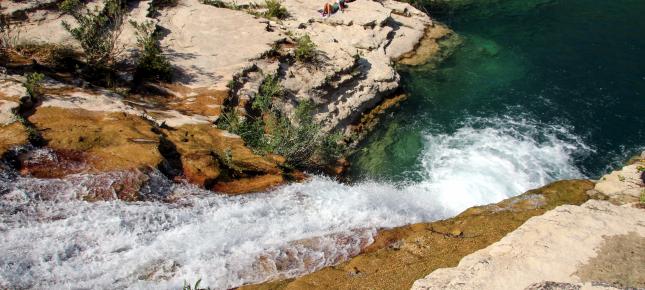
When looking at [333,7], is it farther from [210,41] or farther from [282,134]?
[282,134]

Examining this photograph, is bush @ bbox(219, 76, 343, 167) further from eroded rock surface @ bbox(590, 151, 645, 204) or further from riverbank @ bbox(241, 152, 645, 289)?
eroded rock surface @ bbox(590, 151, 645, 204)

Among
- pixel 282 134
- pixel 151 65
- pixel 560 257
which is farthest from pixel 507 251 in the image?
pixel 151 65

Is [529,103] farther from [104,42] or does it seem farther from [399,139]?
[104,42]

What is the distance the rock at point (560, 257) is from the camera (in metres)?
6.27

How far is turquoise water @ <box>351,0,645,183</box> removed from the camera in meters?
15.0

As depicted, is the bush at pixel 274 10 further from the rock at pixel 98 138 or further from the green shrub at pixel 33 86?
the green shrub at pixel 33 86

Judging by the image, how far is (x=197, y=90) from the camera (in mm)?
13961

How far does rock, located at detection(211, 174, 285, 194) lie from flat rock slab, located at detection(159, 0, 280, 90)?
14.7ft

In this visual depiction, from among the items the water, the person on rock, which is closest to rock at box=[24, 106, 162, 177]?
the water

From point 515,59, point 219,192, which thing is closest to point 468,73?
point 515,59

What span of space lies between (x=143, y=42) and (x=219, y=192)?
22.4 ft

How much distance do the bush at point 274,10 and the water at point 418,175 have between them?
19.6 ft

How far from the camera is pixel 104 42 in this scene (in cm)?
1350

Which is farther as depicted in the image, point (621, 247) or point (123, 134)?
point (123, 134)
